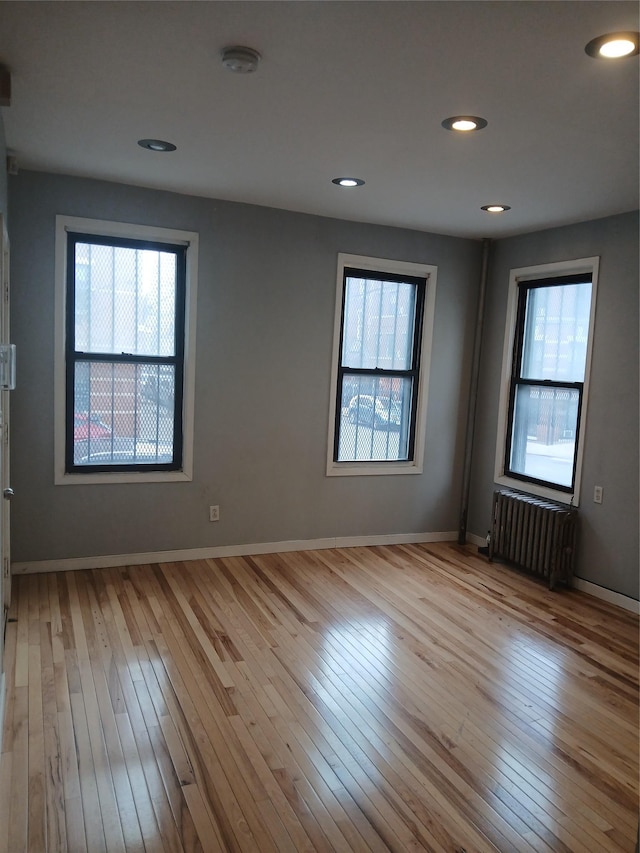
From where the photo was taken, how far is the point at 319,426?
4887 millimetres

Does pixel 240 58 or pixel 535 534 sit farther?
pixel 535 534

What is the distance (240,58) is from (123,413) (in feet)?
8.80

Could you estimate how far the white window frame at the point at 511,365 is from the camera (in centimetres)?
433

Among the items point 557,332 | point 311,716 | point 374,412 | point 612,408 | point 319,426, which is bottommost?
point 311,716

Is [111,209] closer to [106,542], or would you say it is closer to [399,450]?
[106,542]

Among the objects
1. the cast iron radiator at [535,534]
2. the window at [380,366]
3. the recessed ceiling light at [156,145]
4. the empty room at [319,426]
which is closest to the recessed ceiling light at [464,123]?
the empty room at [319,426]

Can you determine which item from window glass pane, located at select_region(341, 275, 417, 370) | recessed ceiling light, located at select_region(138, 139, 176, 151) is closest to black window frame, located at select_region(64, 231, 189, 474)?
recessed ceiling light, located at select_region(138, 139, 176, 151)

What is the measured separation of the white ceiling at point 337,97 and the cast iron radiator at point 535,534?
2028 mm

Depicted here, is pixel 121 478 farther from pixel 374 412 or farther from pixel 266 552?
pixel 374 412

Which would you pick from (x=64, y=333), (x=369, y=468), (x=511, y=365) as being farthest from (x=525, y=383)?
(x=64, y=333)

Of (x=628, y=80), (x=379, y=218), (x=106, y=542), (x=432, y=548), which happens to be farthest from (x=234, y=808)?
(x=379, y=218)

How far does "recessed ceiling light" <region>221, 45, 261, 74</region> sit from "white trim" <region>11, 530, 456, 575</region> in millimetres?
3197

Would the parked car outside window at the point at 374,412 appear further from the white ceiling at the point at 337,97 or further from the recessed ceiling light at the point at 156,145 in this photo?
the recessed ceiling light at the point at 156,145

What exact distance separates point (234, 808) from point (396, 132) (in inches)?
108
